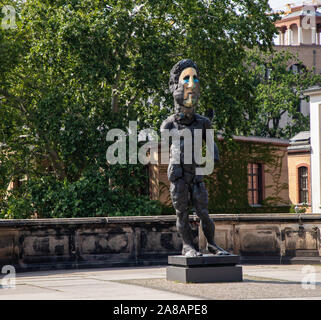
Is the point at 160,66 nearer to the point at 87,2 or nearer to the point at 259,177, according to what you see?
the point at 87,2

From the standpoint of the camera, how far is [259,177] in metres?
32.6

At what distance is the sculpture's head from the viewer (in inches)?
394

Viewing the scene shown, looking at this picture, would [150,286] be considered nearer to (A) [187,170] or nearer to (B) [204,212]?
(B) [204,212]

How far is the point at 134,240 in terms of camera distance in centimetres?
1377

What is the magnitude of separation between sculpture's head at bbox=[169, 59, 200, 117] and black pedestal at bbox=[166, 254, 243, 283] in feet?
7.60

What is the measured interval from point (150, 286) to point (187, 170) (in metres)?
1.96

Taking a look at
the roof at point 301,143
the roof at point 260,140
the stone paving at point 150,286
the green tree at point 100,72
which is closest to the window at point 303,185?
the roof at point 301,143

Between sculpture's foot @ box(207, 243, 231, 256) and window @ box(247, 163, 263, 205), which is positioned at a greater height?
window @ box(247, 163, 263, 205)

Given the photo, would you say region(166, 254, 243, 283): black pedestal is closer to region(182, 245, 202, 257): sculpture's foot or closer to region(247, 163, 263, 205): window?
region(182, 245, 202, 257): sculpture's foot

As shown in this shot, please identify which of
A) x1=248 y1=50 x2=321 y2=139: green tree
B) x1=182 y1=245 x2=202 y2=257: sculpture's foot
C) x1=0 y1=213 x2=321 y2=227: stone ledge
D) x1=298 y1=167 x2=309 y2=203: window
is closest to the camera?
x1=182 y1=245 x2=202 y2=257: sculpture's foot

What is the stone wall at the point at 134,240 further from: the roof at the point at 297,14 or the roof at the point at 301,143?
the roof at the point at 297,14

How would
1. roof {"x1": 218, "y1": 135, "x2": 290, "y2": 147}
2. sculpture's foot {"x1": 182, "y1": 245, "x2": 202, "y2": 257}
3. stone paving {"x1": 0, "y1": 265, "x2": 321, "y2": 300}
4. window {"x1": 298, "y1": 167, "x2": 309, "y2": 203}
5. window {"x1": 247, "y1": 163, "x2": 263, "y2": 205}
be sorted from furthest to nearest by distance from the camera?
window {"x1": 298, "y1": 167, "x2": 309, "y2": 203}
window {"x1": 247, "y1": 163, "x2": 263, "y2": 205}
roof {"x1": 218, "y1": 135, "x2": 290, "y2": 147}
sculpture's foot {"x1": 182, "y1": 245, "x2": 202, "y2": 257}
stone paving {"x1": 0, "y1": 265, "x2": 321, "y2": 300}

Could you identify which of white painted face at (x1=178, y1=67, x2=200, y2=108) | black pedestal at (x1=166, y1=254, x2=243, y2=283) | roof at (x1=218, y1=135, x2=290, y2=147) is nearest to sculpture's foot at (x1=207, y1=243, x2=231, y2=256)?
black pedestal at (x1=166, y1=254, x2=243, y2=283)
